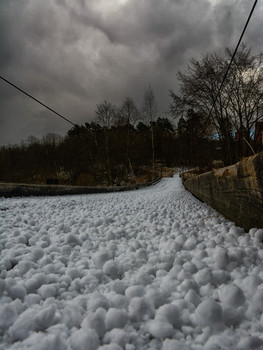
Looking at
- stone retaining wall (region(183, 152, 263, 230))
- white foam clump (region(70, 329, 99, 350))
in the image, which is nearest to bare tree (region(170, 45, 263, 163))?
stone retaining wall (region(183, 152, 263, 230))

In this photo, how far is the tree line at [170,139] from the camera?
25.2 ft

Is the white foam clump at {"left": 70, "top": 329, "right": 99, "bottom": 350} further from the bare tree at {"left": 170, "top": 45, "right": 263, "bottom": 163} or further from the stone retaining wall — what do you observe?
the bare tree at {"left": 170, "top": 45, "right": 263, "bottom": 163}

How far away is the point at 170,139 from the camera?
3684 centimetres

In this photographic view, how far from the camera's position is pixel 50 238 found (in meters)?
1.78

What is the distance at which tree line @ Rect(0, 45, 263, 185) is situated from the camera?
7.67m

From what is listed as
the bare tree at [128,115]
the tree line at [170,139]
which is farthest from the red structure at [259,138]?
the bare tree at [128,115]

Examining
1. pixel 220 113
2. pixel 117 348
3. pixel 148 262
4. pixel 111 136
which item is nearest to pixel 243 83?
pixel 220 113

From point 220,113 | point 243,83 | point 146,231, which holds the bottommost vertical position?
point 146,231

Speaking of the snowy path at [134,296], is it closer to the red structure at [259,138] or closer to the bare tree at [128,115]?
the red structure at [259,138]

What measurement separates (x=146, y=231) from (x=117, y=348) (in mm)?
1434

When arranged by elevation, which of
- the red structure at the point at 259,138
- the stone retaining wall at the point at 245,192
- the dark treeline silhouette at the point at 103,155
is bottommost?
the stone retaining wall at the point at 245,192

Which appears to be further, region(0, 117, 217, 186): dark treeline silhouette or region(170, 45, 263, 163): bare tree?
region(0, 117, 217, 186): dark treeline silhouette

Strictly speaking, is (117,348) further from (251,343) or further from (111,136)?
(111,136)

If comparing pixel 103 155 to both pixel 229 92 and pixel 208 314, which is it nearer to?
pixel 229 92
